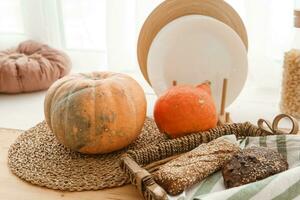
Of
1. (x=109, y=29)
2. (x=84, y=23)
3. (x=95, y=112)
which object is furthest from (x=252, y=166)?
(x=84, y=23)

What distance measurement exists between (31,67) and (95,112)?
448 mm

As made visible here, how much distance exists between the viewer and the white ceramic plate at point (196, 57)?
0.89 m

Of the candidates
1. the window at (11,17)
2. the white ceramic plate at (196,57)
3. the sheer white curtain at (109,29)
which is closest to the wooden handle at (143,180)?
the white ceramic plate at (196,57)

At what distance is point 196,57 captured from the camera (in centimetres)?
93

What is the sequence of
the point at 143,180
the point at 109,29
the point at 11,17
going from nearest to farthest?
the point at 143,180 < the point at 109,29 < the point at 11,17

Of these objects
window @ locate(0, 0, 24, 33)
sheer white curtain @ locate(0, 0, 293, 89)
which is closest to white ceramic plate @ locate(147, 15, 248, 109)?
sheer white curtain @ locate(0, 0, 293, 89)

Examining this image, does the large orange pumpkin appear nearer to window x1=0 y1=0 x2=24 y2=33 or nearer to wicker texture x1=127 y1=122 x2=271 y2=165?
wicker texture x1=127 y1=122 x2=271 y2=165

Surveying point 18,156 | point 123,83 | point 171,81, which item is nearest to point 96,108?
point 123,83

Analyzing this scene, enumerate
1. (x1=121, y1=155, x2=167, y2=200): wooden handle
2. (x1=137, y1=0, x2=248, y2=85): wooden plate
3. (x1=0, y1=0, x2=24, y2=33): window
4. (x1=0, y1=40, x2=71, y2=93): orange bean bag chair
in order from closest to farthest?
(x1=121, y1=155, x2=167, y2=200): wooden handle → (x1=137, y1=0, x2=248, y2=85): wooden plate → (x1=0, y1=40, x2=71, y2=93): orange bean bag chair → (x1=0, y1=0, x2=24, y2=33): window

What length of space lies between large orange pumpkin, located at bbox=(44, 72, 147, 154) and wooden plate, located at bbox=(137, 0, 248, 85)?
0.23 m

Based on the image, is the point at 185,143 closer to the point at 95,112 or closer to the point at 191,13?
the point at 95,112

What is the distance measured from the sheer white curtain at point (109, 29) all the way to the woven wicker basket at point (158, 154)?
13.4 inches

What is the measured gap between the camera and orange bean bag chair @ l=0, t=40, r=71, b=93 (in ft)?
3.44

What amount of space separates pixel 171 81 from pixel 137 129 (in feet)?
0.76
